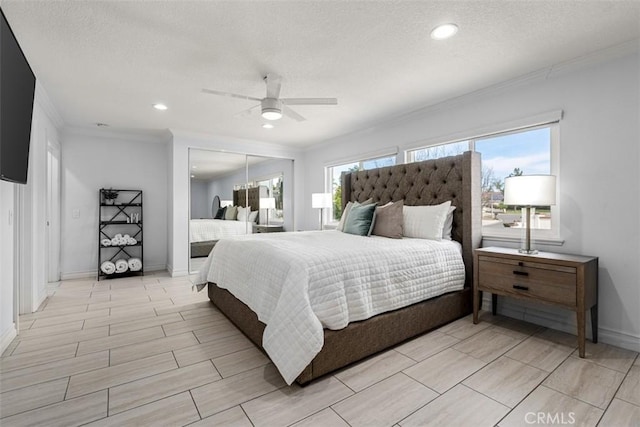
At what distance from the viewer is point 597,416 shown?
59.7 inches

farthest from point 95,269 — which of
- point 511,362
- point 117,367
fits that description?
point 511,362

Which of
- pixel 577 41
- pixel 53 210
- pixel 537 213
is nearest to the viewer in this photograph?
pixel 577 41

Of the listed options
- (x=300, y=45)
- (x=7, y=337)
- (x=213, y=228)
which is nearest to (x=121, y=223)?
(x=213, y=228)

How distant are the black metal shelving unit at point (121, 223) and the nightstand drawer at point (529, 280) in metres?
4.80

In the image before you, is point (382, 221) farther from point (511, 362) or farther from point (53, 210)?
point (53, 210)

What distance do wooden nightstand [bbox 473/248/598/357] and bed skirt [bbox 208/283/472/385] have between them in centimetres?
26

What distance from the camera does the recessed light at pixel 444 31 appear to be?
6.59 ft

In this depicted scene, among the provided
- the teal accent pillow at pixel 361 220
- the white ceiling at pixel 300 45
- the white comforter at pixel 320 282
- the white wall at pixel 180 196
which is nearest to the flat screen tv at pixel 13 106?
the white ceiling at pixel 300 45

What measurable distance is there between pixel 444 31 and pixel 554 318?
2.54 meters

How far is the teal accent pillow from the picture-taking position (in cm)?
323

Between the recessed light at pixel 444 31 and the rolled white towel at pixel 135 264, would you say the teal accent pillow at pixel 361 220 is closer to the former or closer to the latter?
the recessed light at pixel 444 31

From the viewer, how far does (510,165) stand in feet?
9.91

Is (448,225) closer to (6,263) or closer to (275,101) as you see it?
(275,101)

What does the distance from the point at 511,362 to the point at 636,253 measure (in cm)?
128
